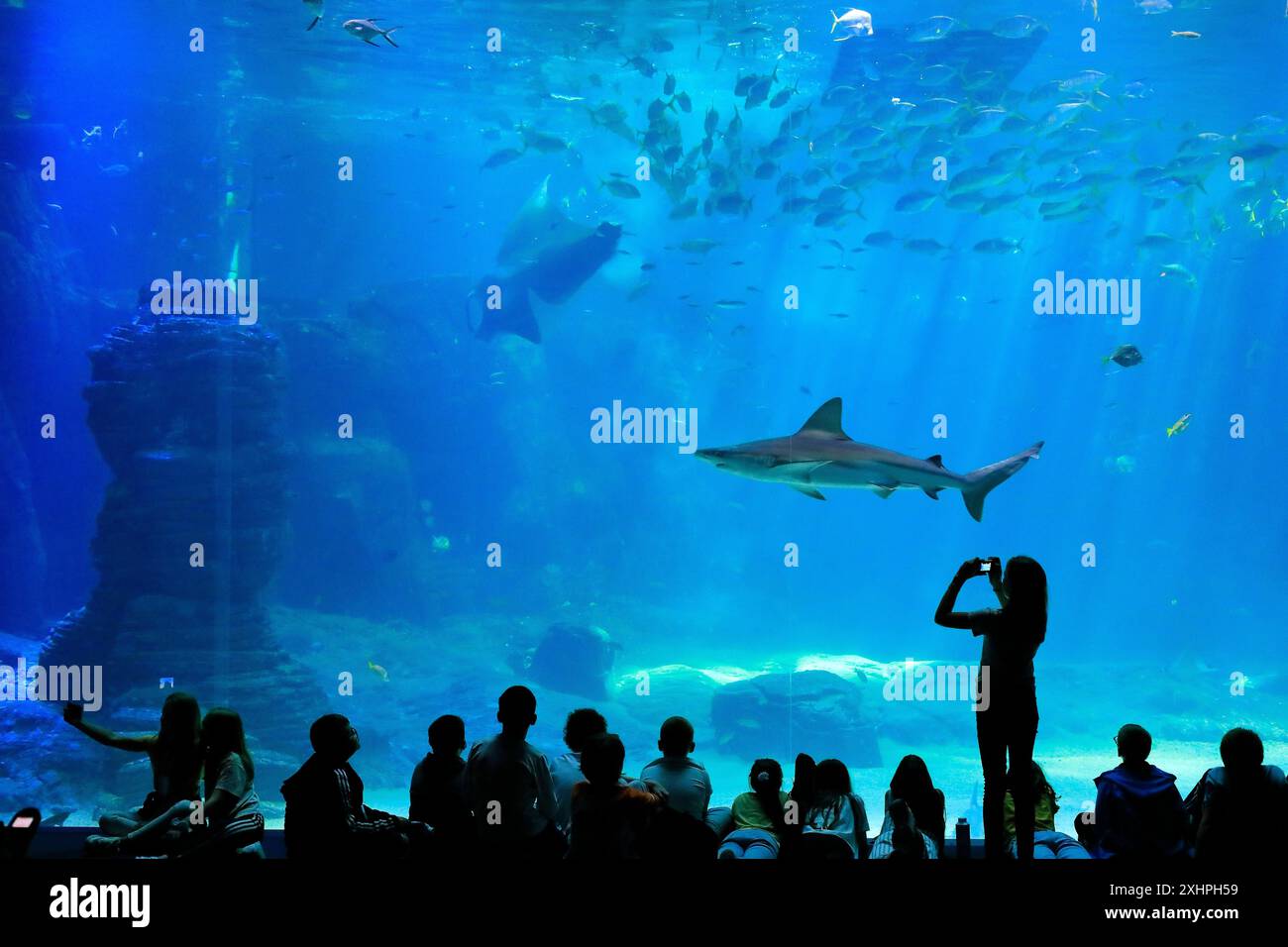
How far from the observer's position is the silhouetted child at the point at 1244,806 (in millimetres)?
3143

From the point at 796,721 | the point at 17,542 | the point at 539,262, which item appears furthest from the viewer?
the point at 17,542

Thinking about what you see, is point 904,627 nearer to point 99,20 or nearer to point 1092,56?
point 1092,56

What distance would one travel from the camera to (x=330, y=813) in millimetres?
3279

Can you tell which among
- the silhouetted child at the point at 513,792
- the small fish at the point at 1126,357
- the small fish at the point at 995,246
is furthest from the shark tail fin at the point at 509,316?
the silhouetted child at the point at 513,792

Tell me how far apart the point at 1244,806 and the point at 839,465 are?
2910 mm

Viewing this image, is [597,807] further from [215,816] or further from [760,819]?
[215,816]

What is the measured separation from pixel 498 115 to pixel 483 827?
32.2 m

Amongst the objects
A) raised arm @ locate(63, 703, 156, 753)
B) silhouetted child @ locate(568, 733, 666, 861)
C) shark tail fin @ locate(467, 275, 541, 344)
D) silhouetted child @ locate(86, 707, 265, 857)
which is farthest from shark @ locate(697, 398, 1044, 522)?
shark tail fin @ locate(467, 275, 541, 344)

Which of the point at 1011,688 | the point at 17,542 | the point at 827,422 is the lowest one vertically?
the point at 1011,688

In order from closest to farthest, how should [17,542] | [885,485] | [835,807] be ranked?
[835,807] → [885,485] → [17,542]

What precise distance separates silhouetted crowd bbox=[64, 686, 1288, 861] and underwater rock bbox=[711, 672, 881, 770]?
11.6 m

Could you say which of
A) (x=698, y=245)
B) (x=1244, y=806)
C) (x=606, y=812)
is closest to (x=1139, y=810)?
(x=1244, y=806)

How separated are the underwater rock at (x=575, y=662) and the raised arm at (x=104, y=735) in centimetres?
1440

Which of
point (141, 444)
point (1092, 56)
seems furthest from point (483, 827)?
point (1092, 56)
